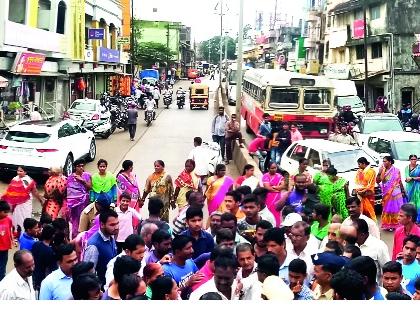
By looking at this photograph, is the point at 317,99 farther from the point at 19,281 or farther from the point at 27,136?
the point at 19,281

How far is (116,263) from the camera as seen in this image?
17.9 feet

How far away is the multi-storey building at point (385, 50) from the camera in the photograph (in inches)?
1686

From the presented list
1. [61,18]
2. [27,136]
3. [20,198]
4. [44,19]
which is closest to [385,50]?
[61,18]

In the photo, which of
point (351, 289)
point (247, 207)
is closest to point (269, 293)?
point (351, 289)

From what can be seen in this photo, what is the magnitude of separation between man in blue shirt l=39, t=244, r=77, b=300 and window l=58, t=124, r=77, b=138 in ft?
36.0

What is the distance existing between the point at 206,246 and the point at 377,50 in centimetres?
4144

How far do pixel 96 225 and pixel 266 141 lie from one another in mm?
9981

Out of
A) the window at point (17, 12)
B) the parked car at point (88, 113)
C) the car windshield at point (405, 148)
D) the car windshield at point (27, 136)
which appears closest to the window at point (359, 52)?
the parked car at point (88, 113)

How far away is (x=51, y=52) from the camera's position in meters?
30.1

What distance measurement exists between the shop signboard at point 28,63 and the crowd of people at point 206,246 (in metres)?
14.9

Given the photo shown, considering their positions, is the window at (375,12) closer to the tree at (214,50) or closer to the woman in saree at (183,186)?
the woman in saree at (183,186)

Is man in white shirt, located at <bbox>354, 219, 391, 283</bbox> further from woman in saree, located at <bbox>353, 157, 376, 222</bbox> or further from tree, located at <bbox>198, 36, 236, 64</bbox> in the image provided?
tree, located at <bbox>198, 36, 236, 64</bbox>

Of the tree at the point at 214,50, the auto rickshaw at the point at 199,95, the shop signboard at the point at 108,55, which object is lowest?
the auto rickshaw at the point at 199,95

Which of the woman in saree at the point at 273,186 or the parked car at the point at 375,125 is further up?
the parked car at the point at 375,125
